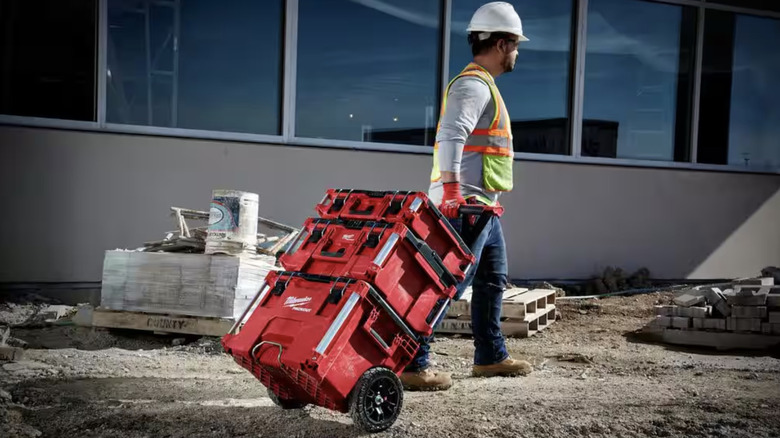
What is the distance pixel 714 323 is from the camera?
6.54m

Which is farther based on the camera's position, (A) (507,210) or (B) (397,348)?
(A) (507,210)

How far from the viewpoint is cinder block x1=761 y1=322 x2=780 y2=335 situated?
249 inches

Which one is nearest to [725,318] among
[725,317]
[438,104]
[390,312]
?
[725,317]

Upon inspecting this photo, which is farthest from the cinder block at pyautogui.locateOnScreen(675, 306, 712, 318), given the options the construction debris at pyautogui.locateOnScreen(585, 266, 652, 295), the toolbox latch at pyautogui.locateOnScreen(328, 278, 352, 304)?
the toolbox latch at pyautogui.locateOnScreen(328, 278, 352, 304)

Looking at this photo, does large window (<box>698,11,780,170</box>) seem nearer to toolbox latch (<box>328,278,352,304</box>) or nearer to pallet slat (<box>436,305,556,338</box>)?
pallet slat (<box>436,305,556,338</box>)

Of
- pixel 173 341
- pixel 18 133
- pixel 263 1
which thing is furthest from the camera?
pixel 263 1

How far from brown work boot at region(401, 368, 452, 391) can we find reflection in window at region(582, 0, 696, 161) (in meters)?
5.46

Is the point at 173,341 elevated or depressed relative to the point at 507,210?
depressed

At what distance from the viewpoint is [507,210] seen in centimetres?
895

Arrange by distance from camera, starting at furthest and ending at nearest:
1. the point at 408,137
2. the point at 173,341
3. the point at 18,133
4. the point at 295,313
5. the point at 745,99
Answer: the point at 745,99, the point at 408,137, the point at 18,133, the point at 173,341, the point at 295,313

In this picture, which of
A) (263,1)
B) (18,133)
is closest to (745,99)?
(263,1)

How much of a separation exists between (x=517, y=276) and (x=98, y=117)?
180 inches

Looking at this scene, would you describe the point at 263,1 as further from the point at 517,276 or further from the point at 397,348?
the point at 397,348

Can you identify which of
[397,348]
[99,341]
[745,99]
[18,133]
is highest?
[745,99]
